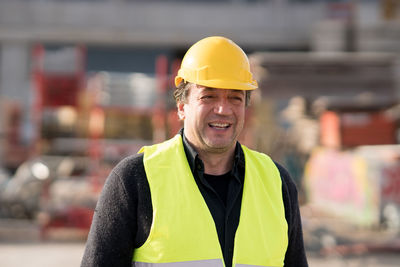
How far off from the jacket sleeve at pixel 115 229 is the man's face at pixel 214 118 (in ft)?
1.11

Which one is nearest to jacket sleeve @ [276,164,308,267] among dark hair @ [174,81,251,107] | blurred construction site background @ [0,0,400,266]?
dark hair @ [174,81,251,107]

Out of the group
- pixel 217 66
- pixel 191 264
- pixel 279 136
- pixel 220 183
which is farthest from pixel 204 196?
pixel 279 136

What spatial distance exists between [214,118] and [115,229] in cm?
59

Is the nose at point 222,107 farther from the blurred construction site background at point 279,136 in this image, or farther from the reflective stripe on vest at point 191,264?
the blurred construction site background at point 279,136

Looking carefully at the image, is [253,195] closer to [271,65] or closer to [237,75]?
[237,75]

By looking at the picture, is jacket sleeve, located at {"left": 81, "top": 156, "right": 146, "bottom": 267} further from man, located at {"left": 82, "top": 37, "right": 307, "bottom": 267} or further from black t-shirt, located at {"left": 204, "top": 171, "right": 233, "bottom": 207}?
black t-shirt, located at {"left": 204, "top": 171, "right": 233, "bottom": 207}

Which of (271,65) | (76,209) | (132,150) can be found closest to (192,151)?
(271,65)

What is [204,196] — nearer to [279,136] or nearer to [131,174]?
[131,174]

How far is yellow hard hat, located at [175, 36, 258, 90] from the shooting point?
2139mm

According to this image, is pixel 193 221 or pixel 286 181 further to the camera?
pixel 286 181

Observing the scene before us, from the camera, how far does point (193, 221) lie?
1973 mm

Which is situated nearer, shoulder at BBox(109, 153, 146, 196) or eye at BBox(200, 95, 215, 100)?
shoulder at BBox(109, 153, 146, 196)

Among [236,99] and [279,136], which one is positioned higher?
[236,99]

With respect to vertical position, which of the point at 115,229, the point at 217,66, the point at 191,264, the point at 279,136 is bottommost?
the point at 279,136
